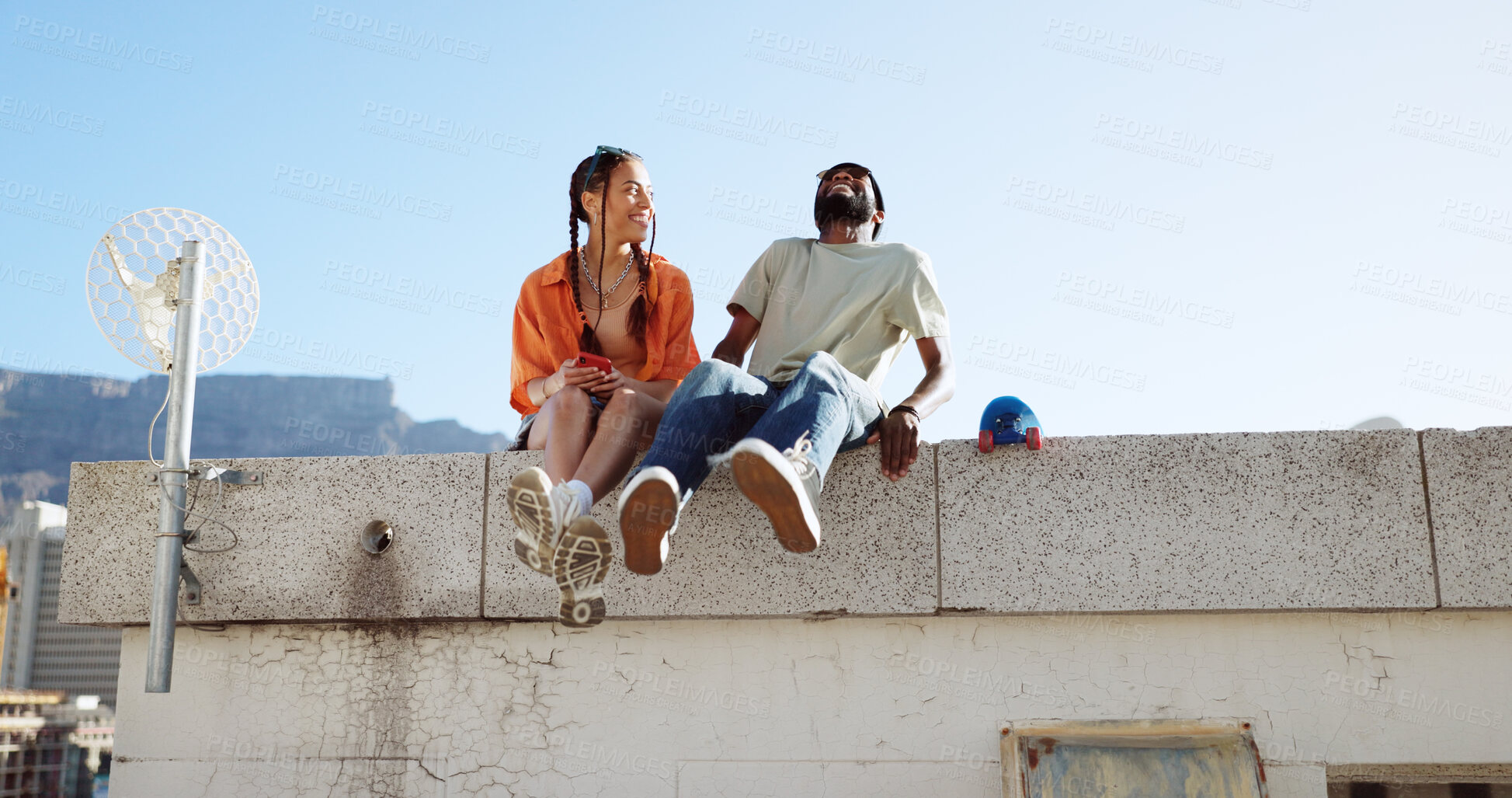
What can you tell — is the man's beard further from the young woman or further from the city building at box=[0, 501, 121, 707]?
the city building at box=[0, 501, 121, 707]

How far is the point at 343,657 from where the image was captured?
3.03 metres

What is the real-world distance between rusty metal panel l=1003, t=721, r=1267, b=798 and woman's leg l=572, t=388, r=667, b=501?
4.35ft

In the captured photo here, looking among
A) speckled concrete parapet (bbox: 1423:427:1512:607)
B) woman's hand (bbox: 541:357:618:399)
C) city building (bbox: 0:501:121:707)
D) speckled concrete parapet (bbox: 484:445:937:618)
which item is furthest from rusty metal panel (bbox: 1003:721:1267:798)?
city building (bbox: 0:501:121:707)

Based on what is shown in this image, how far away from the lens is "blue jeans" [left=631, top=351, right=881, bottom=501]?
94.1 inches

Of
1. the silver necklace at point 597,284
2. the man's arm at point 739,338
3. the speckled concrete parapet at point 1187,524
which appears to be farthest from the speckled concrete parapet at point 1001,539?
the silver necklace at point 597,284

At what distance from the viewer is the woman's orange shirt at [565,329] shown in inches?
126

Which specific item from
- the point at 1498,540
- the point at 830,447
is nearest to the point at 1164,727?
the point at 1498,540

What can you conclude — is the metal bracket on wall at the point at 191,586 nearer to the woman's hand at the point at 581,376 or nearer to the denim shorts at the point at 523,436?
the denim shorts at the point at 523,436

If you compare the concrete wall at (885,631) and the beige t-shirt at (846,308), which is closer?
the concrete wall at (885,631)

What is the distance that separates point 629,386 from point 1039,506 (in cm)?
126

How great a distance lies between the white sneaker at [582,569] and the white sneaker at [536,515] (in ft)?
0.08

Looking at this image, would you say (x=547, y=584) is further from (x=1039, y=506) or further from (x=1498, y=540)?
(x=1498, y=540)

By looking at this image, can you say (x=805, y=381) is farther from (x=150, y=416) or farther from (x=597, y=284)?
(x=150, y=416)

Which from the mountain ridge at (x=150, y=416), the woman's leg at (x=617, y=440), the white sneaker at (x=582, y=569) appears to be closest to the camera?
the white sneaker at (x=582, y=569)
